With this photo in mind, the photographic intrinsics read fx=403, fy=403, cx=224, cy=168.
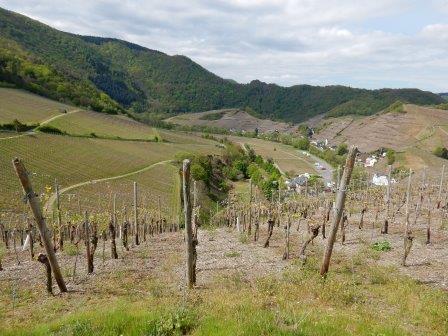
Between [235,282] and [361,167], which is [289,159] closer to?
[361,167]

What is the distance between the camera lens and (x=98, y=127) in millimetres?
101938

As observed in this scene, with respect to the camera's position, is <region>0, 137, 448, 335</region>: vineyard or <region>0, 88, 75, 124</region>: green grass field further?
<region>0, 88, 75, 124</region>: green grass field

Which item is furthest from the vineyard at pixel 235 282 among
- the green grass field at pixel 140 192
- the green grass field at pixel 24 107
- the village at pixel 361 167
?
the green grass field at pixel 24 107

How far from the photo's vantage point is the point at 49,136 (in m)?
77.9

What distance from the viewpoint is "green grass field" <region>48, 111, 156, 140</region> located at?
301 feet

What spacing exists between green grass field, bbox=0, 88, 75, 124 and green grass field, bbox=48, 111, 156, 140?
3.73 m

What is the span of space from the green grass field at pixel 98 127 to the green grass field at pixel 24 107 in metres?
3.73

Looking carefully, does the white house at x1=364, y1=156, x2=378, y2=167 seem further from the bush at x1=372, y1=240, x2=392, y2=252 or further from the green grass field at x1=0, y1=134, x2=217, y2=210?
the bush at x1=372, y1=240, x2=392, y2=252

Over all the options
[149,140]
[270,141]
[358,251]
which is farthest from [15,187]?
[270,141]

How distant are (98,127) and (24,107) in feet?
56.5

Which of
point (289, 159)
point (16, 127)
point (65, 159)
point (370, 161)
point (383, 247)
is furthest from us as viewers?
point (289, 159)

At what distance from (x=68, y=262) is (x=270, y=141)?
589ft

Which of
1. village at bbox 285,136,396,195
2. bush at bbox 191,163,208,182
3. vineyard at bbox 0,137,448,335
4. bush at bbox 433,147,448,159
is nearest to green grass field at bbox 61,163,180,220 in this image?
bush at bbox 191,163,208,182

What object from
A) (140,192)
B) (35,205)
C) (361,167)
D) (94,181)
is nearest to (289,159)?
(361,167)
